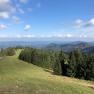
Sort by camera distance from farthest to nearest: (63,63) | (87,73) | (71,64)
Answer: (63,63) < (71,64) < (87,73)

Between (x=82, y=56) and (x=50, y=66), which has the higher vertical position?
(x=82, y=56)

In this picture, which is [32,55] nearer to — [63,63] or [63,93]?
[63,63]

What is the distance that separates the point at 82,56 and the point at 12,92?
207 feet

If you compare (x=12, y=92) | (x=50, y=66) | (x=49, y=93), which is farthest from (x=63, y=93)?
(x=50, y=66)

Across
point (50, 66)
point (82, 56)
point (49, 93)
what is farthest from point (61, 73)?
point (49, 93)

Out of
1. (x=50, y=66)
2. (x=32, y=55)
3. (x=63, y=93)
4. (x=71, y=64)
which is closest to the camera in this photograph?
(x=63, y=93)

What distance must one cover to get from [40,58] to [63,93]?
102 metres

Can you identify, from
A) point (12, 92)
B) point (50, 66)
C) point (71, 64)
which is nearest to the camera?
point (12, 92)

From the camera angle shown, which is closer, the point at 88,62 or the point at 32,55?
the point at 88,62

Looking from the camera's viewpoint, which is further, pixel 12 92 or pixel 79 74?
pixel 79 74

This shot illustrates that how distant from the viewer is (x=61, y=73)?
83.6 m

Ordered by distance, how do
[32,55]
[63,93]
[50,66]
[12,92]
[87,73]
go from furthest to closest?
[32,55] → [50,66] → [87,73] → [63,93] → [12,92]

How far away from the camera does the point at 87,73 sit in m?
73.7

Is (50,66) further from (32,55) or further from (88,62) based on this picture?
(88,62)
